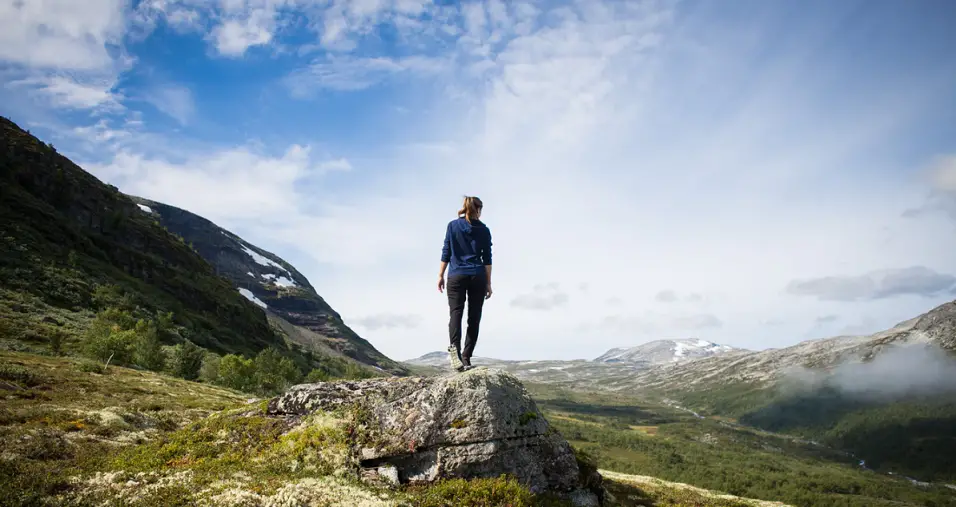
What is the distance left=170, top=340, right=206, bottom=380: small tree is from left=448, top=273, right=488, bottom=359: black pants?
234ft

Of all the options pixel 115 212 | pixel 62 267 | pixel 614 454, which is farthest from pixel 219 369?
pixel 614 454

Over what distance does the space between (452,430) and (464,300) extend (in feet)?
12.4

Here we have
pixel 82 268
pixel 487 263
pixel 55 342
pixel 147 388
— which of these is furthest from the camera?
pixel 82 268

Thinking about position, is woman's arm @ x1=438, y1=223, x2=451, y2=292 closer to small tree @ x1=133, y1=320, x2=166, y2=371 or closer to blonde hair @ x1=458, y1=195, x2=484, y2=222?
blonde hair @ x1=458, y1=195, x2=484, y2=222

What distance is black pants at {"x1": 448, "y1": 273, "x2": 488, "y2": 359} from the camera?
13750 mm

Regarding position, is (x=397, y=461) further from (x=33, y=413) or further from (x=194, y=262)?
(x=194, y=262)

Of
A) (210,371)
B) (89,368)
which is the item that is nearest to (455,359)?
(89,368)

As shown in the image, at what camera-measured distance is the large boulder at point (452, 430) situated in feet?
39.8

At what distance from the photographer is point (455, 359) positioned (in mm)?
14539

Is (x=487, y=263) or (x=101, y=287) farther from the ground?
(x=101, y=287)

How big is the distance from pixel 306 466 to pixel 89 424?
11.4 m

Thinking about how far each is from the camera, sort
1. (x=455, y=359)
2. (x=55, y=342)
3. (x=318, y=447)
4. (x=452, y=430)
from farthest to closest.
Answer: (x=55, y=342) → (x=455, y=359) → (x=318, y=447) → (x=452, y=430)

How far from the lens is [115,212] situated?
15438cm

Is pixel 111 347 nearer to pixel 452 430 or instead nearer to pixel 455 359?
pixel 455 359
